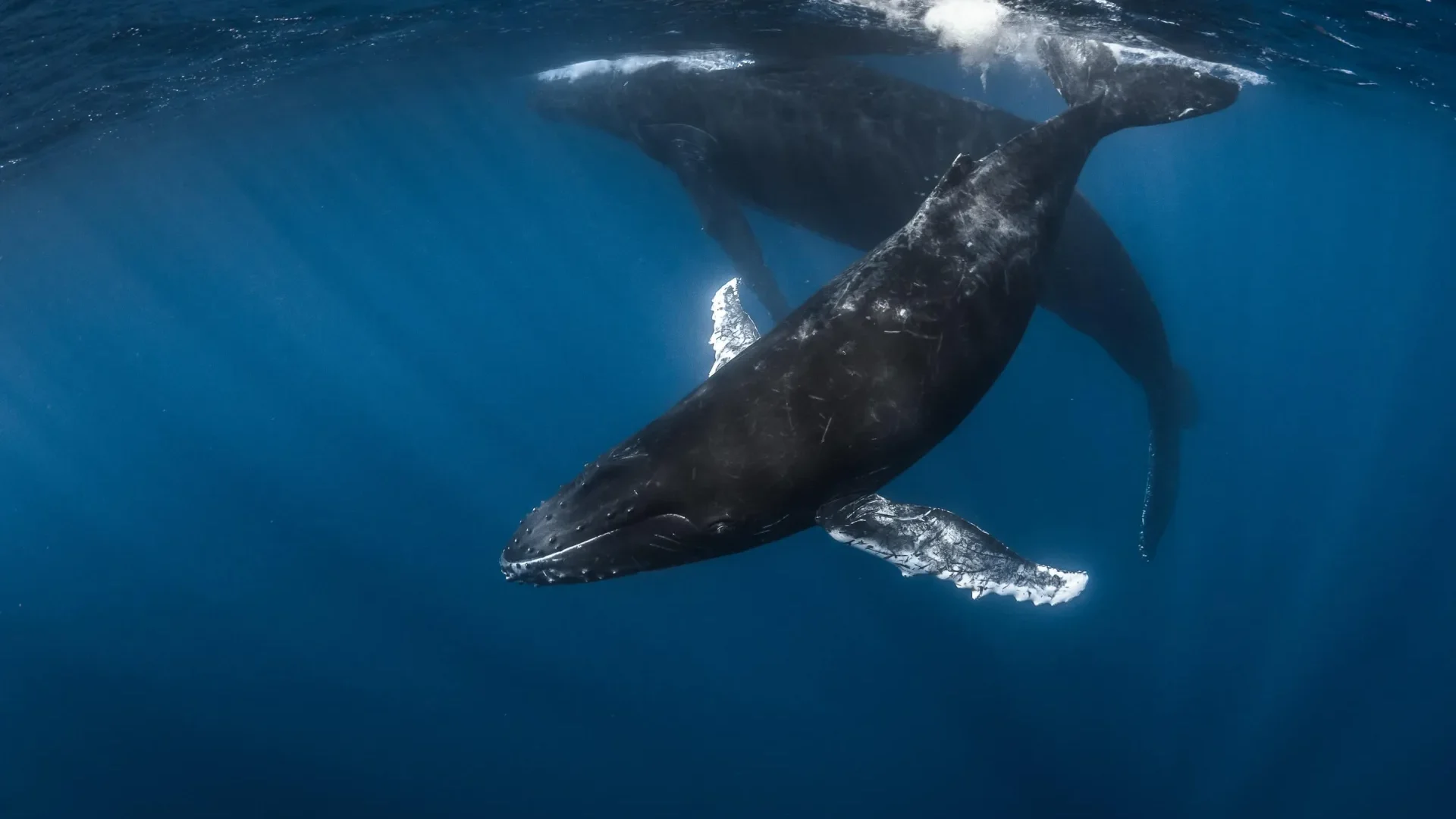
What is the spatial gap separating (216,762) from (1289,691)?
96.7 ft

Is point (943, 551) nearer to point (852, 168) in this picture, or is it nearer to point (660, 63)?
point (852, 168)

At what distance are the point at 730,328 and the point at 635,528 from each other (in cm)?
318

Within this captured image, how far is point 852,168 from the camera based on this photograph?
10.5m

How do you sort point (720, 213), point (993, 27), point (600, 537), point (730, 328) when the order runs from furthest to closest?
point (993, 27), point (720, 213), point (730, 328), point (600, 537)

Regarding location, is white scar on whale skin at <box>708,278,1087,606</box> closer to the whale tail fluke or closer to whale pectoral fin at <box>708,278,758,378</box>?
whale pectoral fin at <box>708,278,758,378</box>

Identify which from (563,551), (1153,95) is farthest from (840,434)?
(1153,95)

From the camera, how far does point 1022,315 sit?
6742mm

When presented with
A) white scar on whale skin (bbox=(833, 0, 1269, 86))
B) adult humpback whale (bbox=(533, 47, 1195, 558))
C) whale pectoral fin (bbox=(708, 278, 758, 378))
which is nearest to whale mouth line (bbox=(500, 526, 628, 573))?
whale pectoral fin (bbox=(708, 278, 758, 378))

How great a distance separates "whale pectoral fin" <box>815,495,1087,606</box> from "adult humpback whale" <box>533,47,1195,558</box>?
3880mm

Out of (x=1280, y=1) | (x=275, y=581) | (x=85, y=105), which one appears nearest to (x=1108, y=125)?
(x=1280, y=1)

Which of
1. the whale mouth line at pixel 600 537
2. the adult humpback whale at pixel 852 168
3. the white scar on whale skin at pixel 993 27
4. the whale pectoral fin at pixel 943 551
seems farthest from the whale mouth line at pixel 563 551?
the white scar on whale skin at pixel 993 27

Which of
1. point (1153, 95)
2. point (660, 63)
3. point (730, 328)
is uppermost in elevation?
point (660, 63)

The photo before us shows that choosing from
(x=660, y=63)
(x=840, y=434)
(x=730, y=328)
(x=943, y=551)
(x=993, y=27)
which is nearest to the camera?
(x=840, y=434)

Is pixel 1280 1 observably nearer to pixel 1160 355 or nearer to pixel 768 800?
pixel 1160 355
